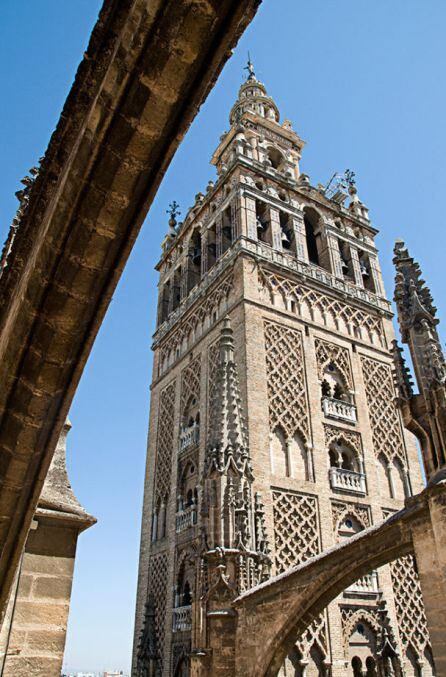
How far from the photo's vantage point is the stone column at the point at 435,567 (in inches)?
213

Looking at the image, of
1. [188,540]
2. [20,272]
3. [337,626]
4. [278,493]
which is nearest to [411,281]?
[20,272]

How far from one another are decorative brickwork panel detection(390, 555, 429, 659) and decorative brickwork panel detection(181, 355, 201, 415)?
738 centimetres

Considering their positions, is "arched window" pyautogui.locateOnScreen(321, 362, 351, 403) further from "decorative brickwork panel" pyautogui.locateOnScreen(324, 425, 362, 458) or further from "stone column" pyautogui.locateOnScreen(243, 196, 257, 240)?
"stone column" pyautogui.locateOnScreen(243, 196, 257, 240)

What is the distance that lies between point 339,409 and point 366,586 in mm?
4791

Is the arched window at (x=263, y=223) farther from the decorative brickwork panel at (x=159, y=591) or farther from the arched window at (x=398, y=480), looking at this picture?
the decorative brickwork panel at (x=159, y=591)

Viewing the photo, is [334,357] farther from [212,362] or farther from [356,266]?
[356,266]

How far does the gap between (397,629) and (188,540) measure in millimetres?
5582

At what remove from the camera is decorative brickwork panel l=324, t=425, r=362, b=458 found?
1529cm

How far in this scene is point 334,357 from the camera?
55.8ft

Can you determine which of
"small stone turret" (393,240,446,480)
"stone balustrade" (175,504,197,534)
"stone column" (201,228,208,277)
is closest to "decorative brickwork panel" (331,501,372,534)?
"stone balustrade" (175,504,197,534)

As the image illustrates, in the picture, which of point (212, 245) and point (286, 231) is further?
point (212, 245)

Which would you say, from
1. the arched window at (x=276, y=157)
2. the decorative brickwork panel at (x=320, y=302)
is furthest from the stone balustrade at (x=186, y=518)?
the arched window at (x=276, y=157)

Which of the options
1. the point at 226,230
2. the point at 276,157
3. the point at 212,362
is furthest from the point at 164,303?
the point at 276,157

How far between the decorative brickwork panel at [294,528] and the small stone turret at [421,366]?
6.75 metres
